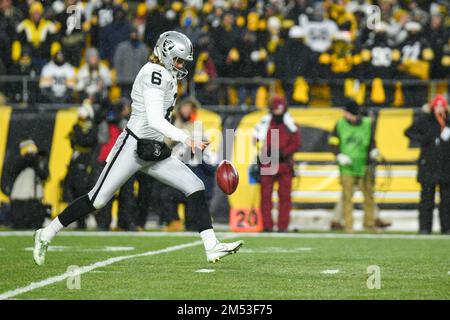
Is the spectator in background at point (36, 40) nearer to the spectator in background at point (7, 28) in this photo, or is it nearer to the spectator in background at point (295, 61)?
the spectator in background at point (7, 28)

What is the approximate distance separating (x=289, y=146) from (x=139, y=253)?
502cm

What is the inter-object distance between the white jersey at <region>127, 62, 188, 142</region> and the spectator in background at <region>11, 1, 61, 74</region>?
1024 cm

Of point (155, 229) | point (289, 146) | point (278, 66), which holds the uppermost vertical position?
point (278, 66)

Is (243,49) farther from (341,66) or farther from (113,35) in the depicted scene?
(113,35)

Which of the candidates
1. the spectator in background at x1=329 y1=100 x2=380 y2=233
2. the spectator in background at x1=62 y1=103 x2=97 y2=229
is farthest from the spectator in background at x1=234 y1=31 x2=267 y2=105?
the spectator in background at x1=62 y1=103 x2=97 y2=229

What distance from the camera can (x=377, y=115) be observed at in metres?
17.8

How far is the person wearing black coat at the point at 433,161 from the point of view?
16.0 meters

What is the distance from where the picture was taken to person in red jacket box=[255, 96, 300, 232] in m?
16.2

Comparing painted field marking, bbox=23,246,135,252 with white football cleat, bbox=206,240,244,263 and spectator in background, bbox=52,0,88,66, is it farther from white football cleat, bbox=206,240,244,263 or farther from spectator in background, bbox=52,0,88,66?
spectator in background, bbox=52,0,88,66

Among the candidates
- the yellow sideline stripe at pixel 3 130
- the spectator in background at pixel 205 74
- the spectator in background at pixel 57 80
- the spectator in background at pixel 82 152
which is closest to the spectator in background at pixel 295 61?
the spectator in background at pixel 205 74
